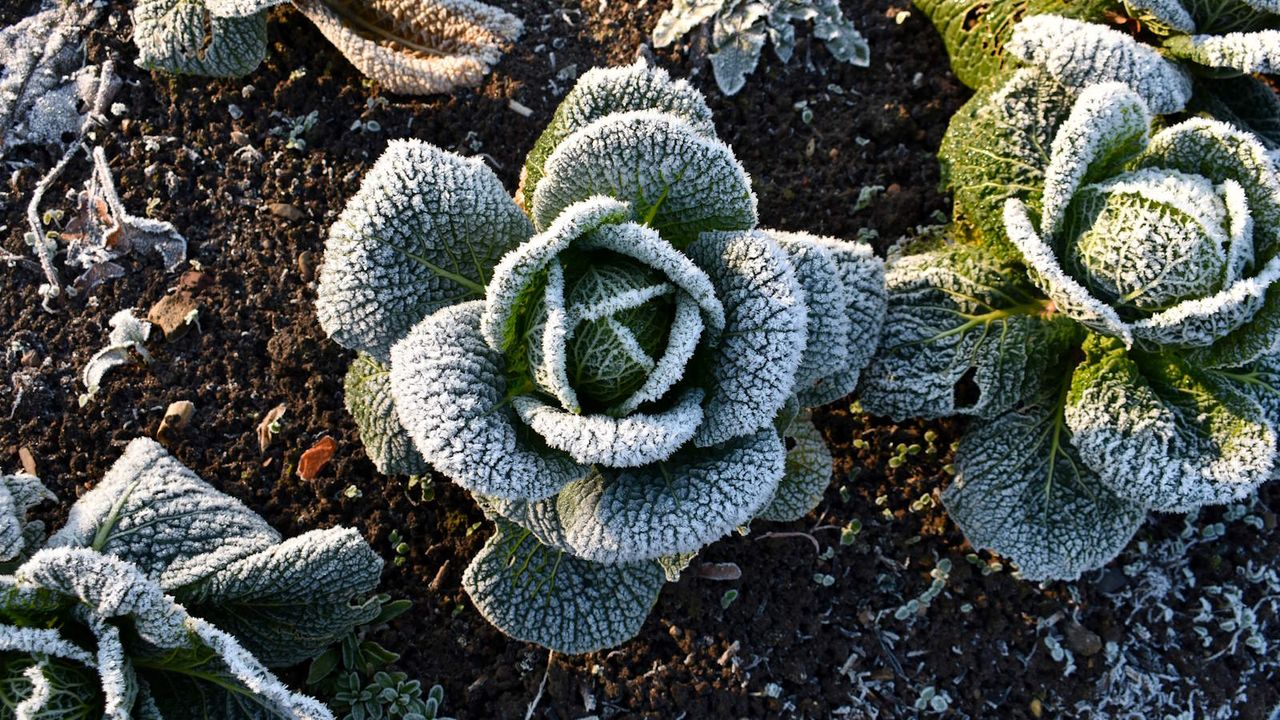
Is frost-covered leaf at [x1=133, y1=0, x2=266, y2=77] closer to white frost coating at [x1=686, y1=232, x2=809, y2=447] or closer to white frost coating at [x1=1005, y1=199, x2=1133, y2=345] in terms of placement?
white frost coating at [x1=686, y1=232, x2=809, y2=447]

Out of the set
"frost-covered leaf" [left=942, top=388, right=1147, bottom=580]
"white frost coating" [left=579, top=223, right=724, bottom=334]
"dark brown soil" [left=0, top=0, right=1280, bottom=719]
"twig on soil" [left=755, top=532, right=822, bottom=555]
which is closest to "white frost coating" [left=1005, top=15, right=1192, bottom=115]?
"dark brown soil" [left=0, top=0, right=1280, bottom=719]

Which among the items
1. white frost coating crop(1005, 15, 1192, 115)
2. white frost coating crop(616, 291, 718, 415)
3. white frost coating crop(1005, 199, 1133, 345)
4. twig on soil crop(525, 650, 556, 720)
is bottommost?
twig on soil crop(525, 650, 556, 720)

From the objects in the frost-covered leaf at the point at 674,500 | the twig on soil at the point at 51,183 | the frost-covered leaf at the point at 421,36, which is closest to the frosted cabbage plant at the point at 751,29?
the frost-covered leaf at the point at 421,36

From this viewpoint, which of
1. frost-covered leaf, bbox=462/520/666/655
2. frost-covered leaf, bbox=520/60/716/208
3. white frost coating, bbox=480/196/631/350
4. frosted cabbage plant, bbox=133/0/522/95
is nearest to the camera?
white frost coating, bbox=480/196/631/350

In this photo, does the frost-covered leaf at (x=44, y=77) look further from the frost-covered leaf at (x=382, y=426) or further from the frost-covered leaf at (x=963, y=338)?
the frost-covered leaf at (x=963, y=338)

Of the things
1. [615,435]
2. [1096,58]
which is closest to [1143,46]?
[1096,58]

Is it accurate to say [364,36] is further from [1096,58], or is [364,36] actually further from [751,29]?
[1096,58]

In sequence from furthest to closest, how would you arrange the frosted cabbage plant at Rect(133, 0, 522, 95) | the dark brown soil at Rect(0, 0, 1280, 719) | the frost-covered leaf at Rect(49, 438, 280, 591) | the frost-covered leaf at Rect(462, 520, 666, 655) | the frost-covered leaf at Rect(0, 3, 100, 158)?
the frost-covered leaf at Rect(0, 3, 100, 158) → the frosted cabbage plant at Rect(133, 0, 522, 95) → the dark brown soil at Rect(0, 0, 1280, 719) → the frost-covered leaf at Rect(462, 520, 666, 655) → the frost-covered leaf at Rect(49, 438, 280, 591)
